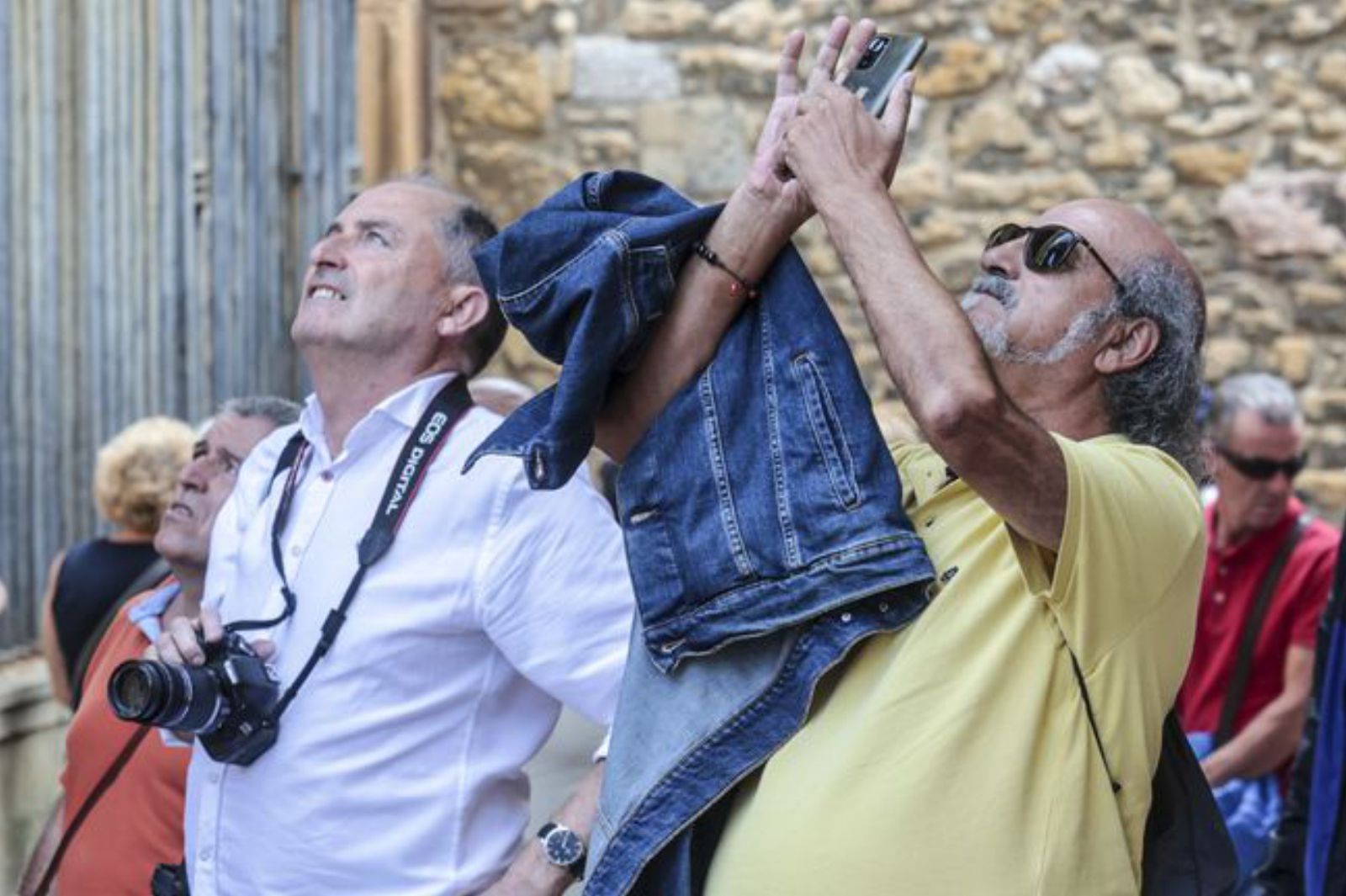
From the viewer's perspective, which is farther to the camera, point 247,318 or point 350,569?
point 247,318

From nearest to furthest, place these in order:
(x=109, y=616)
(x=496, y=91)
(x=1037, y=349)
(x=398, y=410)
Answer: (x=1037, y=349), (x=398, y=410), (x=109, y=616), (x=496, y=91)

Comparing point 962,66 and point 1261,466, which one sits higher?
point 962,66

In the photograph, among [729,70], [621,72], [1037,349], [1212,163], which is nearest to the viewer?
[1037,349]

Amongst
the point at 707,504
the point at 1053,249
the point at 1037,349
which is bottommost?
the point at 707,504

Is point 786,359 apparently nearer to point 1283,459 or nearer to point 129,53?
point 1283,459

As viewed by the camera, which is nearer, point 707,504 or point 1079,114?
point 707,504

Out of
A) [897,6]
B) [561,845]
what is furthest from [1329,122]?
[561,845]

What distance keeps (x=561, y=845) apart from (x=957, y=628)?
762 mm

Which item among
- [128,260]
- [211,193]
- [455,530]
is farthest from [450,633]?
[211,193]

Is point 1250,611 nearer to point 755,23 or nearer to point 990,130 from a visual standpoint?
point 990,130

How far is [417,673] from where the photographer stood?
2.89m

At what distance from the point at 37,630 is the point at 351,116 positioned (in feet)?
8.21

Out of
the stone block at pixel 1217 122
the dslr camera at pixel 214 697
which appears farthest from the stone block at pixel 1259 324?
the dslr camera at pixel 214 697

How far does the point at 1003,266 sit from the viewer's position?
262 cm
